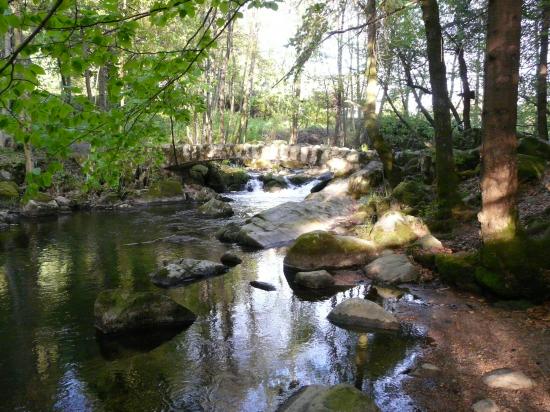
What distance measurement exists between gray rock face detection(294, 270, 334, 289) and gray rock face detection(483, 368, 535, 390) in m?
3.64

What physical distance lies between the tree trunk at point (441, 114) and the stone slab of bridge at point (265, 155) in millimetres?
10125

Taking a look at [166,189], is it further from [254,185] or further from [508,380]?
[508,380]

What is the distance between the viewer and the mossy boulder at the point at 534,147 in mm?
10828

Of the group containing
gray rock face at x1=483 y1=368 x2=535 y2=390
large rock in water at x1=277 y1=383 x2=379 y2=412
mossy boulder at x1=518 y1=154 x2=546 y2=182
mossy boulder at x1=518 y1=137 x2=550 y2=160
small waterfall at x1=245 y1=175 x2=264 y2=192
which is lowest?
gray rock face at x1=483 y1=368 x2=535 y2=390

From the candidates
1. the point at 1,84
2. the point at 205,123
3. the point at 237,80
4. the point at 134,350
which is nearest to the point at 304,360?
the point at 134,350

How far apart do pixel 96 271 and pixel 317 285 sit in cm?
460

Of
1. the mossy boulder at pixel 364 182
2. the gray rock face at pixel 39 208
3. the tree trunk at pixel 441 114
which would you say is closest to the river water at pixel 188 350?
the tree trunk at pixel 441 114

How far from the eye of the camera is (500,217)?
19.7 feet

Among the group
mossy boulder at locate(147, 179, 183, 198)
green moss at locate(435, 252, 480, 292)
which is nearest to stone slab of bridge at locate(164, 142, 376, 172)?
mossy boulder at locate(147, 179, 183, 198)

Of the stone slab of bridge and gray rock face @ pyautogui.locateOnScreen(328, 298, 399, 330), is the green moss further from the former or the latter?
the stone slab of bridge

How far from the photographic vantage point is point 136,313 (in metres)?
6.30

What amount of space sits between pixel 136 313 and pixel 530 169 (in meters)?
8.48

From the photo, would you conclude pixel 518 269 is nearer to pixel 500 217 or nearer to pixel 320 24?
pixel 500 217

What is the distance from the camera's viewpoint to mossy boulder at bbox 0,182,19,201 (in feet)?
54.5
